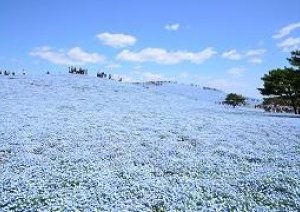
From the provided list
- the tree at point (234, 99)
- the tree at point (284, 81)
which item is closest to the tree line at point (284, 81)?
the tree at point (284, 81)

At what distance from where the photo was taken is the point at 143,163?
1381 cm

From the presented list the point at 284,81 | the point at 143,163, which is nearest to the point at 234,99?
the point at 284,81

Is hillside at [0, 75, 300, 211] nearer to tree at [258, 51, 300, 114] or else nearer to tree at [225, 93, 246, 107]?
tree at [258, 51, 300, 114]

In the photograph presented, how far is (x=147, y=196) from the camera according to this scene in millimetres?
10438

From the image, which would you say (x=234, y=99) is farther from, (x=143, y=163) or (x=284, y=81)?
(x=143, y=163)

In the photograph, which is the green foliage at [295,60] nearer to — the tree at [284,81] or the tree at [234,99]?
the tree at [284,81]

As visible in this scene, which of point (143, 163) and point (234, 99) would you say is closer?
point (143, 163)

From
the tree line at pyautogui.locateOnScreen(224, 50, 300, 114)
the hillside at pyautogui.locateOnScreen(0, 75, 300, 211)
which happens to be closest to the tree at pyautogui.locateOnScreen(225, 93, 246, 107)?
the tree line at pyautogui.locateOnScreen(224, 50, 300, 114)

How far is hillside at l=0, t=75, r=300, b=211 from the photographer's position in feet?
33.7

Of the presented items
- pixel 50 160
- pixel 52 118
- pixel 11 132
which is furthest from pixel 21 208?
pixel 52 118

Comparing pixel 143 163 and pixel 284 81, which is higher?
pixel 284 81

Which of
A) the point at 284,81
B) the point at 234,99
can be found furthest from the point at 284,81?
the point at 234,99

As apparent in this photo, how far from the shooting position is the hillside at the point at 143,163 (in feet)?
33.7

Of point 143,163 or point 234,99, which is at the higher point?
point 234,99
